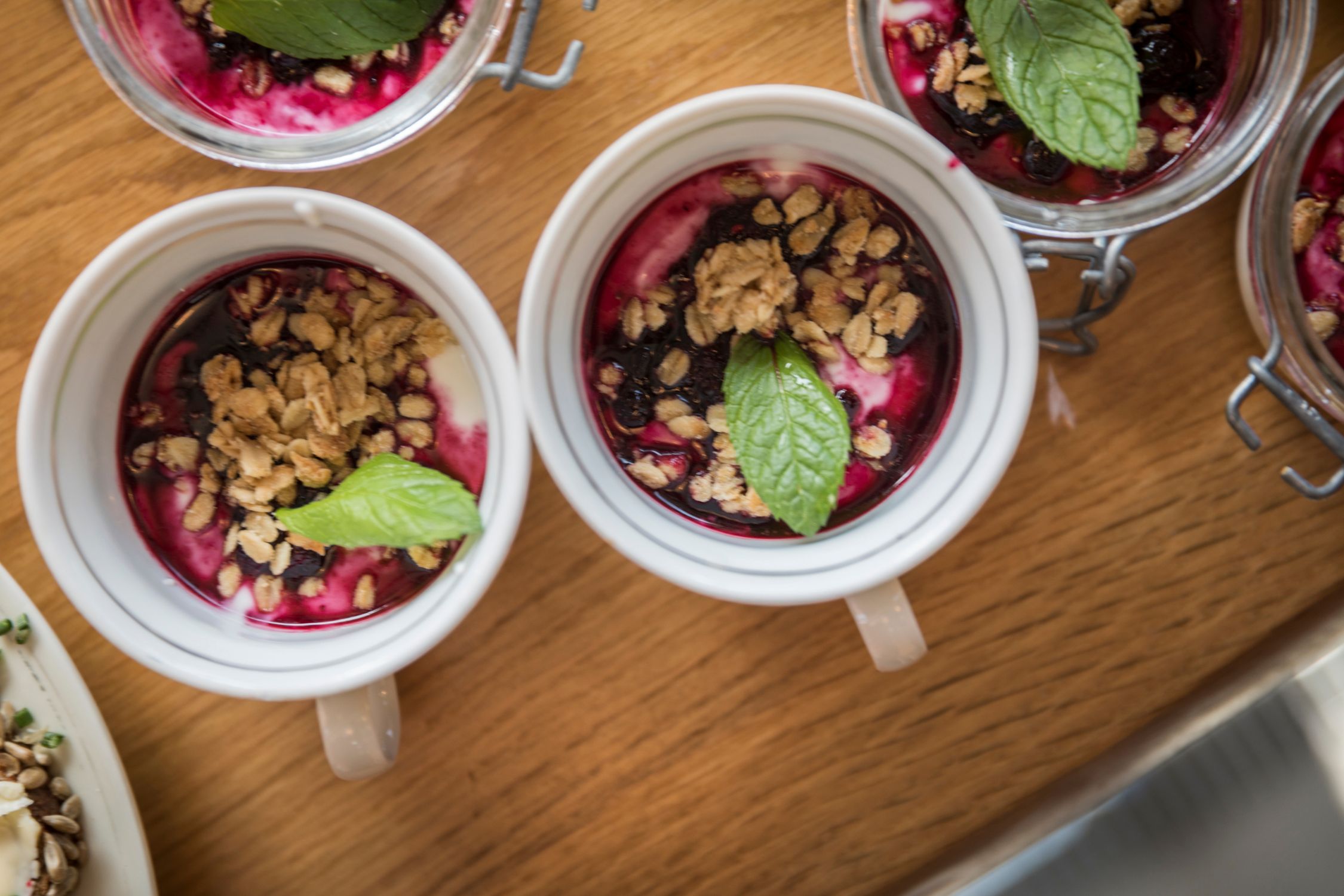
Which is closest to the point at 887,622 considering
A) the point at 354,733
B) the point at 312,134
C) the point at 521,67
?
the point at 354,733

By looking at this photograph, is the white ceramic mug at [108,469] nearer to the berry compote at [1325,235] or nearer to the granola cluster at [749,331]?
the granola cluster at [749,331]

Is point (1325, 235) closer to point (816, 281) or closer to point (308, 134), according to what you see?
point (816, 281)

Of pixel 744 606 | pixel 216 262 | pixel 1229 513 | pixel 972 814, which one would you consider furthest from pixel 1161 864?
pixel 216 262

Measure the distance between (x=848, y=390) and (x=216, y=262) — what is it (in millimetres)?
522

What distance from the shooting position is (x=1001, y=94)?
0.83 m

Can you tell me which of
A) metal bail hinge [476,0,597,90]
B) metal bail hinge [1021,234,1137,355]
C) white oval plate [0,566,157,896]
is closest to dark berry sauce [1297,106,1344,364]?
metal bail hinge [1021,234,1137,355]

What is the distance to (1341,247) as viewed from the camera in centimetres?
85

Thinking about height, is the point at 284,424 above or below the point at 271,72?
below

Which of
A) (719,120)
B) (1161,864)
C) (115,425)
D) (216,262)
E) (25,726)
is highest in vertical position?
(719,120)

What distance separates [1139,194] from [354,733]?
2.60 feet

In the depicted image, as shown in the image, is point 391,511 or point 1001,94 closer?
point 391,511

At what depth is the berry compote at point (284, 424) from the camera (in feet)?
2.57

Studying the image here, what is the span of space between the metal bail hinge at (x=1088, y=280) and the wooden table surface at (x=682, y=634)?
3 cm

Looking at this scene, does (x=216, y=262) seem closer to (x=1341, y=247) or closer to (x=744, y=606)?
(x=744, y=606)
